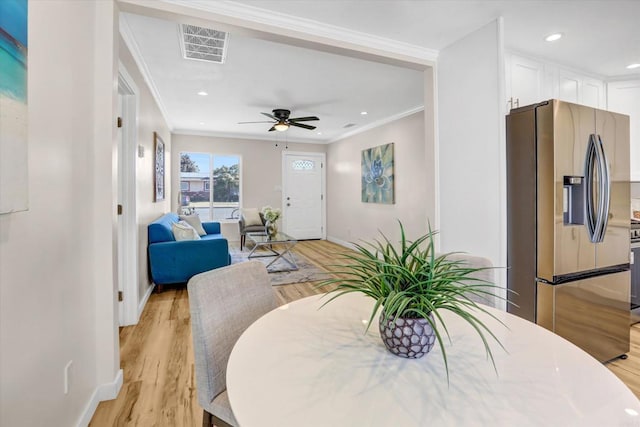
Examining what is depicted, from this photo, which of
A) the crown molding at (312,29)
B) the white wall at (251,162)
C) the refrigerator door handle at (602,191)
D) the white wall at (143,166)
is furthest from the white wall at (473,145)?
the white wall at (251,162)

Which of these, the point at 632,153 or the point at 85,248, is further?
the point at 632,153

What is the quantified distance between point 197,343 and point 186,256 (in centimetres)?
274

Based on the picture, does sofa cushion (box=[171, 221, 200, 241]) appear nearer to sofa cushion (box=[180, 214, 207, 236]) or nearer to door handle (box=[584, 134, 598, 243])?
sofa cushion (box=[180, 214, 207, 236])

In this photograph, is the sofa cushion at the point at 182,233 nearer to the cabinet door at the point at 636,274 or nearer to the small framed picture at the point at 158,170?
the small framed picture at the point at 158,170

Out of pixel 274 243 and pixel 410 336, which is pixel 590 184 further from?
pixel 274 243

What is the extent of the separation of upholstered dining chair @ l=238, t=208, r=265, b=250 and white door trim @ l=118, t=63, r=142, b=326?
3191 mm

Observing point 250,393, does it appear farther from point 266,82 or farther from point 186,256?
point 266,82

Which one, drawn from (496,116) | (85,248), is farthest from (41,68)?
(496,116)

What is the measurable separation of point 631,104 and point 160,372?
483 cm

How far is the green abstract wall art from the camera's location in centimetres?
527

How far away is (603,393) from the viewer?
71 centimetres

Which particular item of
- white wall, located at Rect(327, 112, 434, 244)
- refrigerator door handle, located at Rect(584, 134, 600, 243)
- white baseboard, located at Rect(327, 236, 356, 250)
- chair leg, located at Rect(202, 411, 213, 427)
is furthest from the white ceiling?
white baseboard, located at Rect(327, 236, 356, 250)

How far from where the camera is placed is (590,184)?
2143mm

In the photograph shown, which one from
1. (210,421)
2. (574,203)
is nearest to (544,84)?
(574,203)
